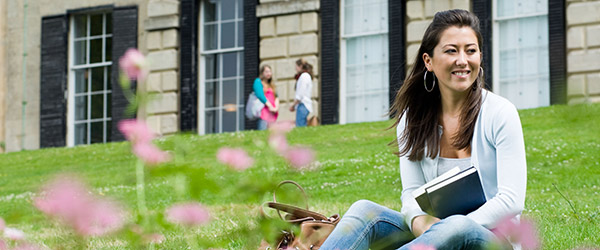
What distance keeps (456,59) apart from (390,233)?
795 mm

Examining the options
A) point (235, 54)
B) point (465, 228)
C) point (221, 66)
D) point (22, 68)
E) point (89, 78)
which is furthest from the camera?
point (22, 68)

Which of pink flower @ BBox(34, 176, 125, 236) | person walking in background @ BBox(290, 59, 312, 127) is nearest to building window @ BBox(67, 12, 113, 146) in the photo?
person walking in background @ BBox(290, 59, 312, 127)

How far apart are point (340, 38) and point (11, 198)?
8256mm

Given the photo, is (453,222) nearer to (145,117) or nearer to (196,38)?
(145,117)

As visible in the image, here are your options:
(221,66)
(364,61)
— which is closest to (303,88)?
(364,61)

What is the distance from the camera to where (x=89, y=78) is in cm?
2239

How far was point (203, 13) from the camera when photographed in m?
21.3

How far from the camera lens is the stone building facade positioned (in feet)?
59.5

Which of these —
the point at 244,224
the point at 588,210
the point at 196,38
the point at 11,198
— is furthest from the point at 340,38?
the point at 244,224

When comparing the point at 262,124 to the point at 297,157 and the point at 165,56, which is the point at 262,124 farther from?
the point at 297,157

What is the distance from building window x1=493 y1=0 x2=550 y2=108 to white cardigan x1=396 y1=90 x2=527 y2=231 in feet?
45.3

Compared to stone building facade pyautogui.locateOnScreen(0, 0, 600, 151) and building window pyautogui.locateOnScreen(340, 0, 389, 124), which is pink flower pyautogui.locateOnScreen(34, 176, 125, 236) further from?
building window pyautogui.locateOnScreen(340, 0, 389, 124)

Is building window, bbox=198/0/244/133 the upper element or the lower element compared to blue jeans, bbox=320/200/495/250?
upper

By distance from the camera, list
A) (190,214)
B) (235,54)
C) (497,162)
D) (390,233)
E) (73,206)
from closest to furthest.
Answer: (73,206) < (190,214) < (497,162) < (390,233) < (235,54)
